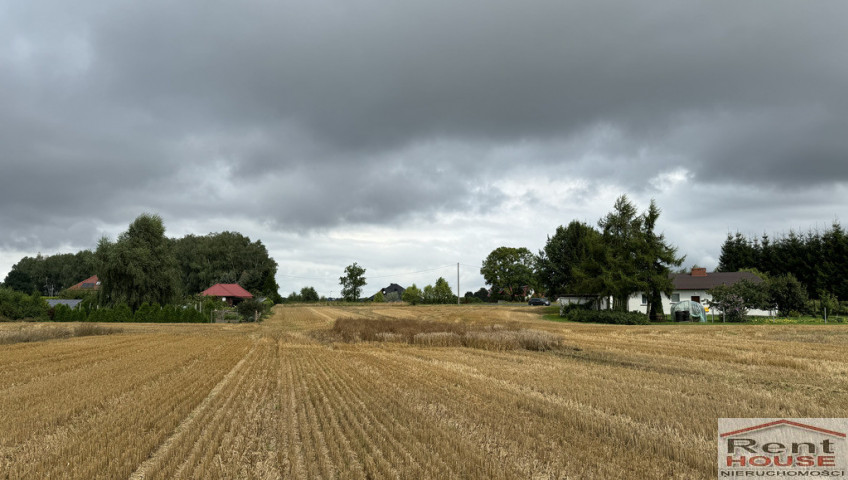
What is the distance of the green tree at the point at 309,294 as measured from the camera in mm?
117312

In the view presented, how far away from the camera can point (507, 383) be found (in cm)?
1256

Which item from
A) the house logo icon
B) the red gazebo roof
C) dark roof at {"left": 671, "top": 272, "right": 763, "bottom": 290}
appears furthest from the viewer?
the red gazebo roof

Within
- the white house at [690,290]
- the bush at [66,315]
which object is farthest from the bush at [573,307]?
the bush at [66,315]

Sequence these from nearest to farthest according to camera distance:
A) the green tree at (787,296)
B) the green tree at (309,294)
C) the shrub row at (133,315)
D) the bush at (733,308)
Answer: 1. the bush at (733,308)
2. the green tree at (787,296)
3. the shrub row at (133,315)
4. the green tree at (309,294)

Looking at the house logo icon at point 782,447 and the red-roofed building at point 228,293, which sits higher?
the red-roofed building at point 228,293

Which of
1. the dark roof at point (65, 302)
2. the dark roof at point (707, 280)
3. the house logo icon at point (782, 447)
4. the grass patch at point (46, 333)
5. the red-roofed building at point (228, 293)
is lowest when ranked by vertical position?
the grass patch at point (46, 333)

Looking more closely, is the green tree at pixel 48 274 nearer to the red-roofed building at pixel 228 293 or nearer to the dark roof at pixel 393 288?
the red-roofed building at pixel 228 293

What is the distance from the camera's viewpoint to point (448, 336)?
82.4 feet

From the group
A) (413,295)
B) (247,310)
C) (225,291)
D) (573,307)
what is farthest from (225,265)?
(573,307)

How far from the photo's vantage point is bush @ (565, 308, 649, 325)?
4144 cm

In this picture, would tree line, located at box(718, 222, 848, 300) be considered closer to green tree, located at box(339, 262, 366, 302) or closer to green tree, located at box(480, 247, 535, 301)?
green tree, located at box(480, 247, 535, 301)

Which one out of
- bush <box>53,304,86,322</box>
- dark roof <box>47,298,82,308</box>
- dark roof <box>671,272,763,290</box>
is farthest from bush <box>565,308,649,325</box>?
dark roof <box>47,298,82,308</box>

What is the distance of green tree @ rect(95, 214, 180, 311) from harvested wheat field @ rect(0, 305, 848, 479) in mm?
36525

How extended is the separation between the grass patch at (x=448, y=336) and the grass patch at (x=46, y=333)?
17804mm
